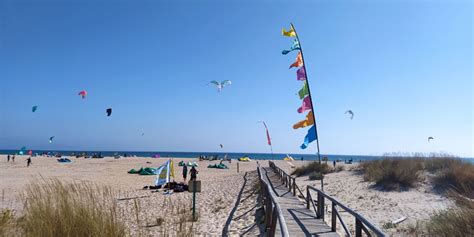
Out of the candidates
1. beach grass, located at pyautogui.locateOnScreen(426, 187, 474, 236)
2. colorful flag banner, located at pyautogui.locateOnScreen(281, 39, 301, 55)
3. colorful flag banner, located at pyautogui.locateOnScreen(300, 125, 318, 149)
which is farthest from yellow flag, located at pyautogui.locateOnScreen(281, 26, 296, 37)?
beach grass, located at pyautogui.locateOnScreen(426, 187, 474, 236)

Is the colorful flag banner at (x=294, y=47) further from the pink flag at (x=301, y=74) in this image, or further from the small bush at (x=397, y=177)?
the small bush at (x=397, y=177)

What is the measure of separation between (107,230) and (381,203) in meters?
10.2

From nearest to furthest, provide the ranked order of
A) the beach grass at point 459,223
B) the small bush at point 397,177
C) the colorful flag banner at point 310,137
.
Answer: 1. the beach grass at point 459,223
2. the colorful flag banner at point 310,137
3. the small bush at point 397,177

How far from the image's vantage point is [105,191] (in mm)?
4609

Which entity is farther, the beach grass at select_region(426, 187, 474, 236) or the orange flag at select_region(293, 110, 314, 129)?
the orange flag at select_region(293, 110, 314, 129)

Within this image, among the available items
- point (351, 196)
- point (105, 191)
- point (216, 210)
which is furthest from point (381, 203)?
point (105, 191)

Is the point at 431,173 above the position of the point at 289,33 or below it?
below

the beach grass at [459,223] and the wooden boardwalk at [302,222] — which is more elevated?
the beach grass at [459,223]

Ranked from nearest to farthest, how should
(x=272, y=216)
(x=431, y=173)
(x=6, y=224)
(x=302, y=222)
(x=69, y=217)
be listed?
1. (x=69, y=217)
2. (x=6, y=224)
3. (x=272, y=216)
4. (x=302, y=222)
5. (x=431, y=173)

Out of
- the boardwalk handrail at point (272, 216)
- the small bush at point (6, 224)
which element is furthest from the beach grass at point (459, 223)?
the small bush at point (6, 224)

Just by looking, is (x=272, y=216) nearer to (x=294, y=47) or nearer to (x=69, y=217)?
(x=69, y=217)

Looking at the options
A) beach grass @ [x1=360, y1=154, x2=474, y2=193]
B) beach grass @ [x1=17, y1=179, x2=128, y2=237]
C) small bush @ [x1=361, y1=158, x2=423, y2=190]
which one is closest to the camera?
beach grass @ [x1=17, y1=179, x2=128, y2=237]

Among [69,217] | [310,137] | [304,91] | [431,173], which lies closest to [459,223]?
Answer: [310,137]

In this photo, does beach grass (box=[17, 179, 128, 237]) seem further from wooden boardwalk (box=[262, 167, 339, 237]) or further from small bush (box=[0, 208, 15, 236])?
wooden boardwalk (box=[262, 167, 339, 237])
